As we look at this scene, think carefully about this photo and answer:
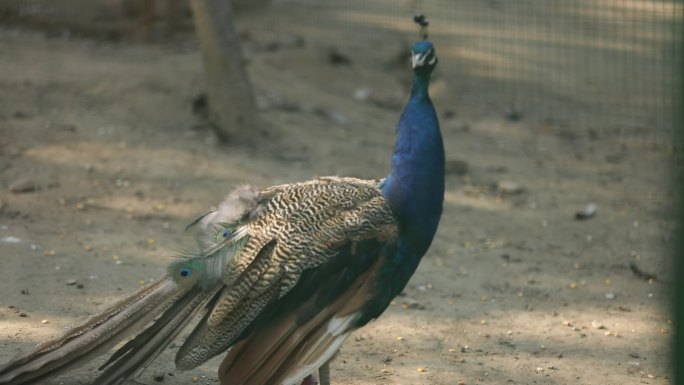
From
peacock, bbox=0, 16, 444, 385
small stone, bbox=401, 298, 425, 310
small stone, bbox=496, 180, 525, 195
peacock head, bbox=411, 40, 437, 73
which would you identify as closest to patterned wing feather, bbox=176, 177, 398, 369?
peacock, bbox=0, 16, 444, 385

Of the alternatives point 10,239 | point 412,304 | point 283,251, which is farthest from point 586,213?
point 10,239

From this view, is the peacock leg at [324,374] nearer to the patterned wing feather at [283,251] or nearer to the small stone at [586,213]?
the patterned wing feather at [283,251]

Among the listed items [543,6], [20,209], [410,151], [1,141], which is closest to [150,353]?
[410,151]

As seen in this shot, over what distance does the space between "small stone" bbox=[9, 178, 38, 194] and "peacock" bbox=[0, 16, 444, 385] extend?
9.12 feet

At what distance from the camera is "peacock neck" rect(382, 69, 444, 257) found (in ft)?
13.0

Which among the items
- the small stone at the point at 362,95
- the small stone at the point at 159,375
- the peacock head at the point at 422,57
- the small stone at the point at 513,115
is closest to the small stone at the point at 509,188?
the small stone at the point at 513,115

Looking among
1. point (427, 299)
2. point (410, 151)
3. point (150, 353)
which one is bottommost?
point (427, 299)

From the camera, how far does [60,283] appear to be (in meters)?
5.18

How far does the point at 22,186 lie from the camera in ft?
20.9

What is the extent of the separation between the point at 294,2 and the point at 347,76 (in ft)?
7.79

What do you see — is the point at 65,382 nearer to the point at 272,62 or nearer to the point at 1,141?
the point at 1,141

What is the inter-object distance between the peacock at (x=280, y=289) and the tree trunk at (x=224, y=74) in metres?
3.38

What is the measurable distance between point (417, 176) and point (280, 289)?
2.43ft

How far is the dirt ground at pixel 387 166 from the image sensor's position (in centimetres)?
487
